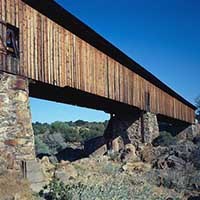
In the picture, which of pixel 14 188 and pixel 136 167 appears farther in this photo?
pixel 136 167

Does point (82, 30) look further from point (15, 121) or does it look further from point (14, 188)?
point (14, 188)

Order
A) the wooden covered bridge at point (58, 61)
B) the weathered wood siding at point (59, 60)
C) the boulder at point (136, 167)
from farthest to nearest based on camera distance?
1. the boulder at point (136, 167)
2. the weathered wood siding at point (59, 60)
3. the wooden covered bridge at point (58, 61)

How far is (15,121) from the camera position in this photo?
40.7 ft

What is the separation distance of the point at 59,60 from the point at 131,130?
477 inches

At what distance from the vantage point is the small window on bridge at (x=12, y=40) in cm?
1284

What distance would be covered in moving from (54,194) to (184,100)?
30385 mm

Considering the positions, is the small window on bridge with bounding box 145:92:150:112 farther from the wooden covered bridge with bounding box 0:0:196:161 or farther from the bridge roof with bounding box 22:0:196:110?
the bridge roof with bounding box 22:0:196:110

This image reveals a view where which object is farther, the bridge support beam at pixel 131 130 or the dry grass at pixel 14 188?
the bridge support beam at pixel 131 130

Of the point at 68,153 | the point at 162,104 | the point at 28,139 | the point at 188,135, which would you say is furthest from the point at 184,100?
the point at 28,139

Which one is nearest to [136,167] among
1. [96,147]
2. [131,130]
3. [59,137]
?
[131,130]

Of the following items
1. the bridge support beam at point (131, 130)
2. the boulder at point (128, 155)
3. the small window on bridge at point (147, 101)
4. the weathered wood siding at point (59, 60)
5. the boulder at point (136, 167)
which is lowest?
the boulder at point (136, 167)

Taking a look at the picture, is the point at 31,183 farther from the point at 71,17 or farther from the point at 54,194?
the point at 71,17

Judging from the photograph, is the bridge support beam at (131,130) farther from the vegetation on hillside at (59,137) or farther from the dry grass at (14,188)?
the dry grass at (14,188)

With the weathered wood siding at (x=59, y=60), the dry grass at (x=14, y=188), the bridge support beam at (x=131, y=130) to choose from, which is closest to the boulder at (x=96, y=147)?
the bridge support beam at (x=131, y=130)
